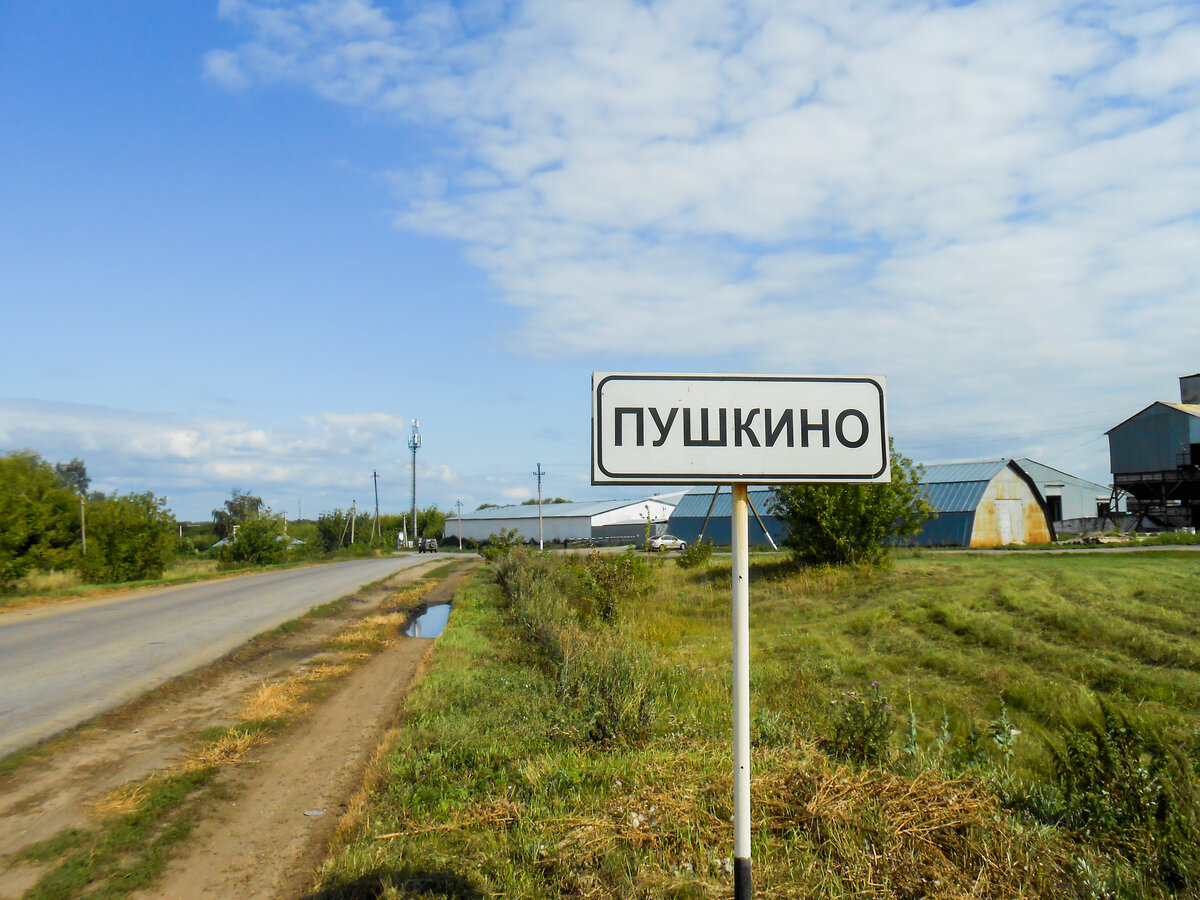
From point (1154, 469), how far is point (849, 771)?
2159 inches

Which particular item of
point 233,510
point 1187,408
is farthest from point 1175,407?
point 233,510

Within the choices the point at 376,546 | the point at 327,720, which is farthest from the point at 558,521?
the point at 327,720

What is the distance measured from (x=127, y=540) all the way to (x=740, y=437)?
110 feet

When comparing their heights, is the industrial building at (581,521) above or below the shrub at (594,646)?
above

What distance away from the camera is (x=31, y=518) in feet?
83.5

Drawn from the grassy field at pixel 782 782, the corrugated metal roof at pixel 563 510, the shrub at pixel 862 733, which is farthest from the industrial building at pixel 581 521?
the shrub at pixel 862 733

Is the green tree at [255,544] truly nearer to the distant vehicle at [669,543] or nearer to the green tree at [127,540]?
the green tree at [127,540]

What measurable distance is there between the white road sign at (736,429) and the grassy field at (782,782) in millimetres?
1893

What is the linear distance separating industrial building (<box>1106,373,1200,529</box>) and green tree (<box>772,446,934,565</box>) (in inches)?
1247

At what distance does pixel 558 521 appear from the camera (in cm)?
8719

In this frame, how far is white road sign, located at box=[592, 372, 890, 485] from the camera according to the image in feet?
8.93

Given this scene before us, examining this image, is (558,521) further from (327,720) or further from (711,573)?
(327,720)

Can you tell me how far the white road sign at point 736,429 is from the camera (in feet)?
8.93

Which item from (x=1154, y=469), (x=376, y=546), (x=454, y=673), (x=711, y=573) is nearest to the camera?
(x=454, y=673)
